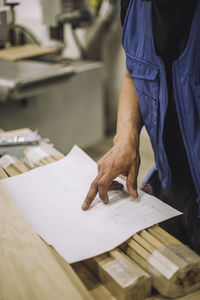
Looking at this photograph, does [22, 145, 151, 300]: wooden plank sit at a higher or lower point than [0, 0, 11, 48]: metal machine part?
lower

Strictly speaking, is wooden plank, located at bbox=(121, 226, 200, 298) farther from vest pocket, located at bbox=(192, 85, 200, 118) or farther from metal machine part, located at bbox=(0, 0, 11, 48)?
metal machine part, located at bbox=(0, 0, 11, 48)

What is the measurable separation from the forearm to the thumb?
4.7 inches

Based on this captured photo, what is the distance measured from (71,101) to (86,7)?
2.76 feet

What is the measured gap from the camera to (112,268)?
0.65 meters

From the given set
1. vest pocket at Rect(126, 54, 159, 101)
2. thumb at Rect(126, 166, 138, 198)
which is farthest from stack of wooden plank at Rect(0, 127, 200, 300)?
vest pocket at Rect(126, 54, 159, 101)

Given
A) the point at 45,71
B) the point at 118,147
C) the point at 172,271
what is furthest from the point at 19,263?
the point at 45,71

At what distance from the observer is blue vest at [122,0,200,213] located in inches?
32.3

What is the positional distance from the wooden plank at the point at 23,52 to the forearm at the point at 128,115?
1.76 meters

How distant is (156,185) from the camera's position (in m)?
1.17

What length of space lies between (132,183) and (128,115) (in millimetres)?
262

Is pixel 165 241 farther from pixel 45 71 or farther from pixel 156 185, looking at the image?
pixel 45 71

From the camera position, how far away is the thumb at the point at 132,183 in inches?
34.0

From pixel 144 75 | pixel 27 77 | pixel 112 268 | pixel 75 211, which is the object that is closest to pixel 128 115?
pixel 144 75

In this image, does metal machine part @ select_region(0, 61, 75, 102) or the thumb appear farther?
metal machine part @ select_region(0, 61, 75, 102)
